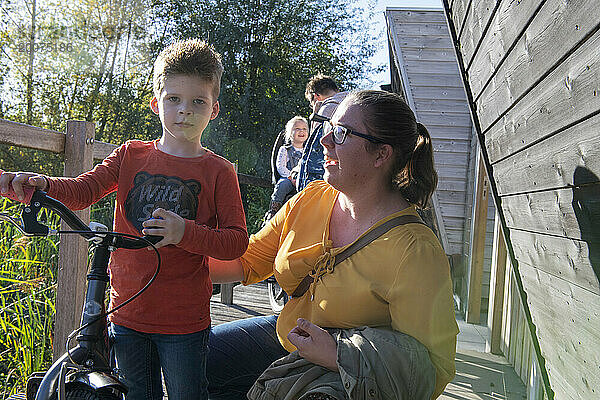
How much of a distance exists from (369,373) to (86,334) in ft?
2.00

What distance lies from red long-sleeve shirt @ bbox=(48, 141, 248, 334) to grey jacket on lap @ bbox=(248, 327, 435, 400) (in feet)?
1.24

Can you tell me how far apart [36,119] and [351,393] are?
9568 millimetres

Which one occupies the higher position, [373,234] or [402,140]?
[402,140]

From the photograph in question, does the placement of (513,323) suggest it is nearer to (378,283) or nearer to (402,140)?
(402,140)

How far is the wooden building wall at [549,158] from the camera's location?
1.32 meters

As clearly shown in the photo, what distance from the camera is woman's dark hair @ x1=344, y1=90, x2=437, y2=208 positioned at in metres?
1.60

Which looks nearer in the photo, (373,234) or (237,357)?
(373,234)

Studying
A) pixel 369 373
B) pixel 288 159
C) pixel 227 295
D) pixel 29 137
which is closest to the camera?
pixel 369 373

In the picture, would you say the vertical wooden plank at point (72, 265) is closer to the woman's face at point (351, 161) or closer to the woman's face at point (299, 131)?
the woman's face at point (351, 161)

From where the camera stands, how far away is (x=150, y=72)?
11867 millimetres

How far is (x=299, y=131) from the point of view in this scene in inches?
192

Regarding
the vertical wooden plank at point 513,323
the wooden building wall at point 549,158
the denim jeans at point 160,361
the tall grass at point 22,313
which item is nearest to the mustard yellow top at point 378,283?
the denim jeans at point 160,361

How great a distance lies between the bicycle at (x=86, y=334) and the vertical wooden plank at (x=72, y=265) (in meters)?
1.33

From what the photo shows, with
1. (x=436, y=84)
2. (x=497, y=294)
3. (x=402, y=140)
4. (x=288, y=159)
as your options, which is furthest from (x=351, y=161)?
(x=436, y=84)
